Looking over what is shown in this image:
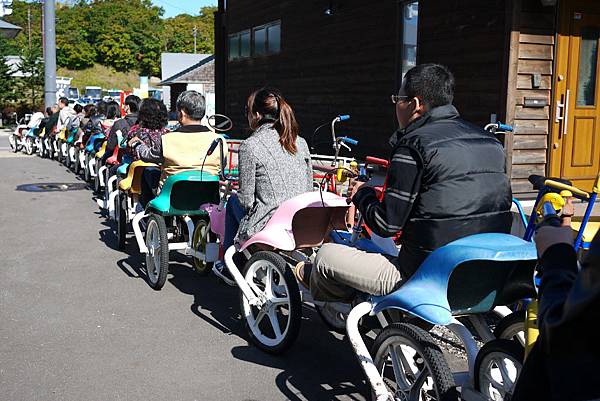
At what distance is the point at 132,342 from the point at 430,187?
265cm

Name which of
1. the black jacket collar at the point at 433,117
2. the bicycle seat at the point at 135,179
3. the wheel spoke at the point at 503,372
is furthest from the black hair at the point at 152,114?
the wheel spoke at the point at 503,372

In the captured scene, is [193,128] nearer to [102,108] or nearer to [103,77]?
[102,108]

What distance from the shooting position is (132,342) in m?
5.07

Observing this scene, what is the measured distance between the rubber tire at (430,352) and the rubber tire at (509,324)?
1.47 feet

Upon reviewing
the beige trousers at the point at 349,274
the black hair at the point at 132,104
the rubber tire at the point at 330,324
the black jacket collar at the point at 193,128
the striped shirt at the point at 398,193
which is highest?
the black hair at the point at 132,104

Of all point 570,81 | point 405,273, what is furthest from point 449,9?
point 405,273

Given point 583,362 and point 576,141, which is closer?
point 583,362

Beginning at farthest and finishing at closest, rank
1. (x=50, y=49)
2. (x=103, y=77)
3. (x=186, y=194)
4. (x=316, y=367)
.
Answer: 1. (x=103, y=77)
2. (x=50, y=49)
3. (x=186, y=194)
4. (x=316, y=367)

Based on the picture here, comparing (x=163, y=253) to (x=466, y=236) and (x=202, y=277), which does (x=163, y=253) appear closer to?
(x=202, y=277)

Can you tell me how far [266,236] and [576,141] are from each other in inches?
249

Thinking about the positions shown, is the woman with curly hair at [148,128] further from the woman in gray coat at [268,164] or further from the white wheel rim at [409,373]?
the white wheel rim at [409,373]

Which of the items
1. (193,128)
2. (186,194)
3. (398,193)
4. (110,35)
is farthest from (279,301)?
(110,35)

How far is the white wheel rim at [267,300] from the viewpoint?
4.72 metres

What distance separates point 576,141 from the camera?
31.6 ft
